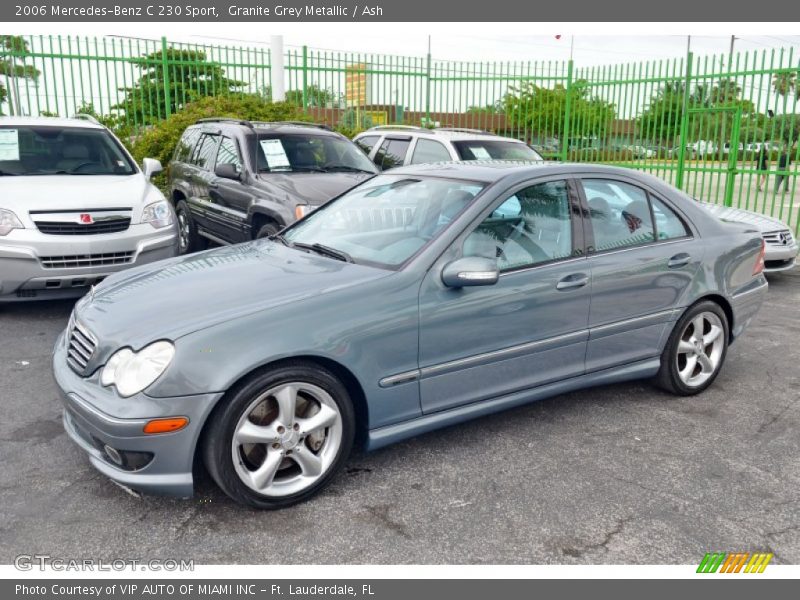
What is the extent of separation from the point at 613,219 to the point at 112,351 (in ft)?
9.47

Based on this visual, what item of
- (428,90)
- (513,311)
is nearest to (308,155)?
(513,311)

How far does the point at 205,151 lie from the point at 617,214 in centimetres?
592

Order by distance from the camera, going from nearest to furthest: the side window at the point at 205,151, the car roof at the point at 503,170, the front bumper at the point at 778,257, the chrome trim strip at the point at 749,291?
the car roof at the point at 503,170 < the chrome trim strip at the point at 749,291 < the front bumper at the point at 778,257 < the side window at the point at 205,151

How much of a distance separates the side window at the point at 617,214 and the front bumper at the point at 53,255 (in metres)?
4.07

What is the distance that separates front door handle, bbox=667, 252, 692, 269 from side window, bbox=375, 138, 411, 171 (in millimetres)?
5688

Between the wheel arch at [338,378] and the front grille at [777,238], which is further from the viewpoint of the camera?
the front grille at [777,238]

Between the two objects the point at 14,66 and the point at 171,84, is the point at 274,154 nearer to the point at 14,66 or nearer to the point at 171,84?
the point at 171,84

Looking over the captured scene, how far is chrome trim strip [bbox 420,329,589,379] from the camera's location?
3550 millimetres

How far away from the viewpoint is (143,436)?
2930mm

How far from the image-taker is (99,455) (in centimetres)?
316

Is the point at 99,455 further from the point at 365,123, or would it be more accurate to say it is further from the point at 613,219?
the point at 365,123

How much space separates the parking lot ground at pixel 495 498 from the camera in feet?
9.68

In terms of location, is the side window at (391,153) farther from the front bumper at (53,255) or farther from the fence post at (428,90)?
the fence post at (428,90)

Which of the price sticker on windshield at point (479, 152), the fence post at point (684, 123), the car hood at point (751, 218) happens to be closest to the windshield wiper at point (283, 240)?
the price sticker on windshield at point (479, 152)
